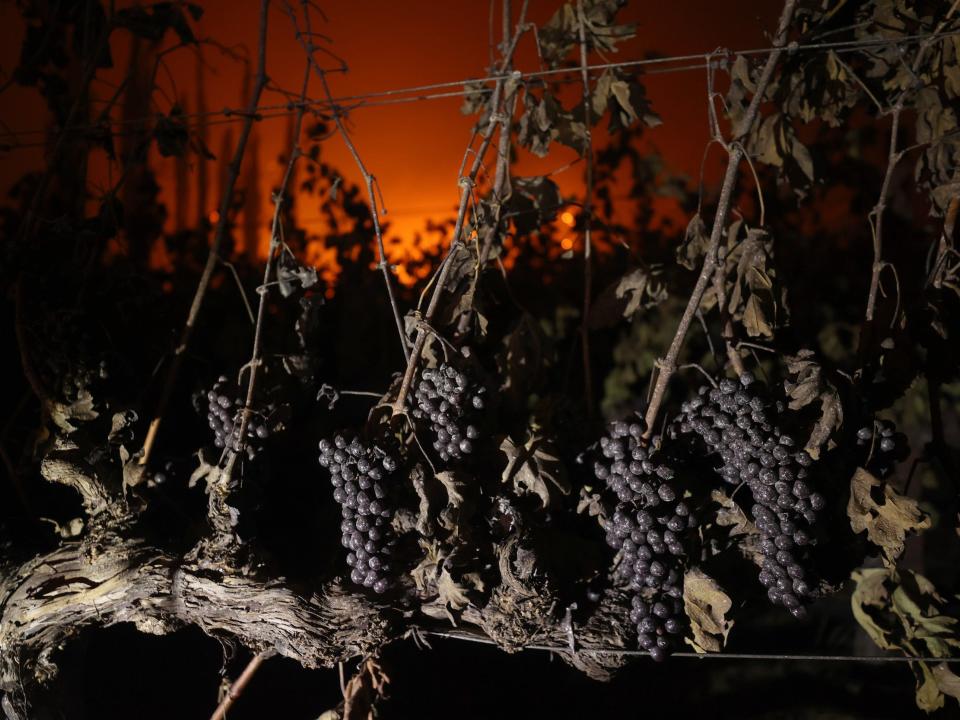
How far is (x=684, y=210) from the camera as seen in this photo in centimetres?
211

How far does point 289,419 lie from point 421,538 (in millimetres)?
303

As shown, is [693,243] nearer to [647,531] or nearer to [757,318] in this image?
[757,318]

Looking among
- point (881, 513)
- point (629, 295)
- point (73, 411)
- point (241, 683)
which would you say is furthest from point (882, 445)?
point (73, 411)

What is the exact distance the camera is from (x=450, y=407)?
3.49 ft

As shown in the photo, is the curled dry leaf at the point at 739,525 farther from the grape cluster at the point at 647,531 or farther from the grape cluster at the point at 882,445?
the grape cluster at the point at 882,445

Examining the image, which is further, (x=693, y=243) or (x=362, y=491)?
(x=693, y=243)

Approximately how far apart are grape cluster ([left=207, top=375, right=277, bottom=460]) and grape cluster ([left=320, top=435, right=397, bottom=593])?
16 centimetres

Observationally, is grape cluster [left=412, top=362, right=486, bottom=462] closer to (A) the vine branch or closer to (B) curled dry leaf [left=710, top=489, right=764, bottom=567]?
(A) the vine branch

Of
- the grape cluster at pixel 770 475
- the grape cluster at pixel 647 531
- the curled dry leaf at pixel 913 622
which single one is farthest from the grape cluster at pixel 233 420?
the curled dry leaf at pixel 913 622

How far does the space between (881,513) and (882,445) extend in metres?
0.11

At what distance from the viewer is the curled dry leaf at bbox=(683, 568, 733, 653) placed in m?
1.00

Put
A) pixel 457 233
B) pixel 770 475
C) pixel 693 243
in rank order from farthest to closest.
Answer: pixel 693 243, pixel 457 233, pixel 770 475

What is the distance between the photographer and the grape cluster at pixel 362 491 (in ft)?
3.37

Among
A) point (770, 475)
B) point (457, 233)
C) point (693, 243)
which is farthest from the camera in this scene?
point (693, 243)
